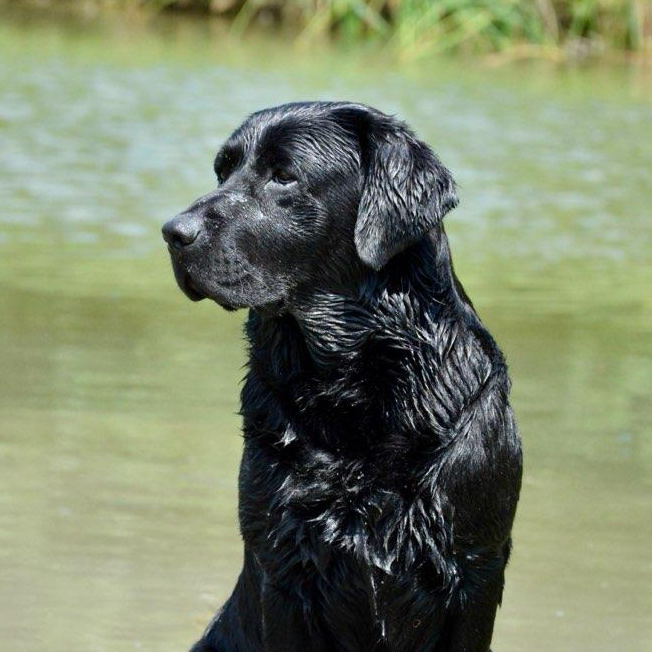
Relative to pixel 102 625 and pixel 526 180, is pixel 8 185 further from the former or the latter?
pixel 102 625

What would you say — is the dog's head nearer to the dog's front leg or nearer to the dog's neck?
the dog's neck

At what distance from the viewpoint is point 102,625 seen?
13.9 ft

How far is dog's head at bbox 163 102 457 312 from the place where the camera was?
3.50m

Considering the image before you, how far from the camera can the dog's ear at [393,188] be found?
3455 millimetres

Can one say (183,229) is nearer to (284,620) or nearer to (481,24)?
(284,620)

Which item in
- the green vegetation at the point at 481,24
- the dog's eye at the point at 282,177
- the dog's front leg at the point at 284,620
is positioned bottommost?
the green vegetation at the point at 481,24

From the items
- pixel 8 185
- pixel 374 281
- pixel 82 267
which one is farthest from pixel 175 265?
pixel 8 185

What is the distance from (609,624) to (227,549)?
4.21 feet

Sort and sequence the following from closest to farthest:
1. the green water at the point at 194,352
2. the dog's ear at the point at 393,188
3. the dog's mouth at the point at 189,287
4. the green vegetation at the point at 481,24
Answer: the dog's ear at the point at 393,188 → the dog's mouth at the point at 189,287 → the green water at the point at 194,352 → the green vegetation at the point at 481,24

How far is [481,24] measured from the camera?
65.1 ft

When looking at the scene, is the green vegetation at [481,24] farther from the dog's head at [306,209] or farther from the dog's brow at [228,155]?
the dog's head at [306,209]

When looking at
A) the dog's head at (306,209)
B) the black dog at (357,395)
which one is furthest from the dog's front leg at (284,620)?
the dog's head at (306,209)

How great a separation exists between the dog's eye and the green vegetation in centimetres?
1615

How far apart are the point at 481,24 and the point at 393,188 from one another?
16887 mm
